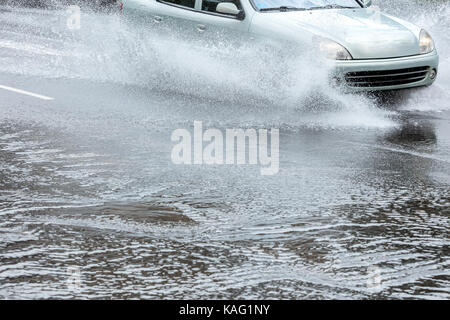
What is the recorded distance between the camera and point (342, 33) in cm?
1133

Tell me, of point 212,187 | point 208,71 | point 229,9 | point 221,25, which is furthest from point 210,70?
point 212,187

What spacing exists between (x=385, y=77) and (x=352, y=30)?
2.18 ft

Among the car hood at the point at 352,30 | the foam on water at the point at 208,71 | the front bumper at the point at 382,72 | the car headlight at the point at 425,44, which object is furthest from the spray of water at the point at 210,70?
the car headlight at the point at 425,44

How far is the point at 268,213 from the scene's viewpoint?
22.6 feet

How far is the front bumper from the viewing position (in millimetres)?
11078

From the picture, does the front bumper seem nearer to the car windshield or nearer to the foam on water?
the foam on water

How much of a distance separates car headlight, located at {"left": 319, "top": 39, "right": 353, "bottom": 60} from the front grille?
208 millimetres

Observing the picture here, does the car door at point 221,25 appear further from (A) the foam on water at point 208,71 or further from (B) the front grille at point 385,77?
(B) the front grille at point 385,77

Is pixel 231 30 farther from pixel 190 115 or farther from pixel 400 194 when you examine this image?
pixel 400 194

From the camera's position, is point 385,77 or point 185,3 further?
point 185,3

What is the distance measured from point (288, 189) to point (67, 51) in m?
9.53

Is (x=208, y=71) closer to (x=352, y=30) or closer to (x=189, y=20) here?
(x=189, y=20)

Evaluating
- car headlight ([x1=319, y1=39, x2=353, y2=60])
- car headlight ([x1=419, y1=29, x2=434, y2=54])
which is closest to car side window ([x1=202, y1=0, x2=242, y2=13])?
car headlight ([x1=319, y1=39, x2=353, y2=60])
